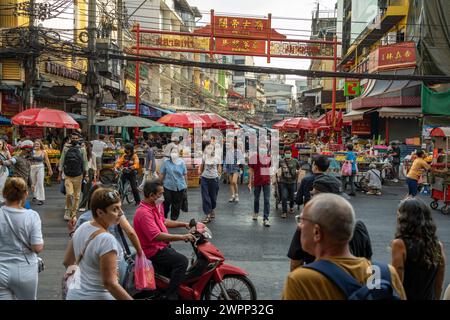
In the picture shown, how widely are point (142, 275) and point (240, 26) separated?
20.2 m

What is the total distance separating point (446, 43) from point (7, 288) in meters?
22.3

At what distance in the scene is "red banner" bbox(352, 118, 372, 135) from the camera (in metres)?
31.6

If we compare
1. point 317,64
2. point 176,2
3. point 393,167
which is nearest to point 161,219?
point 393,167

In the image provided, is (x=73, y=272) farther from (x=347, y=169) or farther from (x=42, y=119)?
(x=347, y=169)

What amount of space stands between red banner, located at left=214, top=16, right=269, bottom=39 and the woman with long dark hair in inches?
807

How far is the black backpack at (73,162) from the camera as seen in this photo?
38.3 ft

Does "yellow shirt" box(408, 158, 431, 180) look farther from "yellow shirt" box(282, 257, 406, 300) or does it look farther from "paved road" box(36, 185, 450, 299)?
"yellow shirt" box(282, 257, 406, 300)

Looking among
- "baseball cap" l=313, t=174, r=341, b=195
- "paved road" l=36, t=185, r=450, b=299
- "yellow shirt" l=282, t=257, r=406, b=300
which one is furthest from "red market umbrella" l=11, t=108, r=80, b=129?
"yellow shirt" l=282, t=257, r=406, b=300

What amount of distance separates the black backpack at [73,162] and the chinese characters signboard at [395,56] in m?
18.6

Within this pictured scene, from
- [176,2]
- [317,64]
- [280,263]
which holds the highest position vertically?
[176,2]

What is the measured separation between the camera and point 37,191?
564 inches

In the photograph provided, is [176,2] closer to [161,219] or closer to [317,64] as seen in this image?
[317,64]

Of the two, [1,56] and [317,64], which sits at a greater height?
[317,64]
